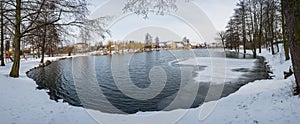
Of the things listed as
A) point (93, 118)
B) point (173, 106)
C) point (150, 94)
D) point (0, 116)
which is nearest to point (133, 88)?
point (150, 94)

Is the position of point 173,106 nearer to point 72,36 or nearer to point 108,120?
point 108,120

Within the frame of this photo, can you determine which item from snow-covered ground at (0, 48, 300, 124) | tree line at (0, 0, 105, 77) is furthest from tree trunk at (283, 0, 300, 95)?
tree line at (0, 0, 105, 77)

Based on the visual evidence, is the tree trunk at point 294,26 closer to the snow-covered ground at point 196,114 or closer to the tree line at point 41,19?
the snow-covered ground at point 196,114

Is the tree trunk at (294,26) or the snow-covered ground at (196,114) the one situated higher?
the tree trunk at (294,26)

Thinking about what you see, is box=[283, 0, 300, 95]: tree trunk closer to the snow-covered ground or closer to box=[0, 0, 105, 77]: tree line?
the snow-covered ground

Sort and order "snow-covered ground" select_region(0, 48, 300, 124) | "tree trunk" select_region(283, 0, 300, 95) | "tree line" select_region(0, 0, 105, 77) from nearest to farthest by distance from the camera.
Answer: "tree trunk" select_region(283, 0, 300, 95)
"snow-covered ground" select_region(0, 48, 300, 124)
"tree line" select_region(0, 0, 105, 77)

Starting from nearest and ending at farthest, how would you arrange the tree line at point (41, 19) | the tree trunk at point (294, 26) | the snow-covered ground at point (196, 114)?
the tree trunk at point (294, 26)
the snow-covered ground at point (196, 114)
the tree line at point (41, 19)

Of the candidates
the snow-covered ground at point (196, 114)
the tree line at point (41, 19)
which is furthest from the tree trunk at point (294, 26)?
the tree line at point (41, 19)

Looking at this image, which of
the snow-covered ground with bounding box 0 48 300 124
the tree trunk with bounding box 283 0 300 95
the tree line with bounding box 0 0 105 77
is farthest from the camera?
the tree line with bounding box 0 0 105 77

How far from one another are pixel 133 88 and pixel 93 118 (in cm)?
689

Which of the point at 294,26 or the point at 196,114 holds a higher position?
the point at 294,26

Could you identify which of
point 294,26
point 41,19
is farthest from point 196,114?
point 41,19

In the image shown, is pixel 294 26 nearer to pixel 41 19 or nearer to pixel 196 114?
pixel 196 114

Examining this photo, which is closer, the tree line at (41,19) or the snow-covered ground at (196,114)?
the snow-covered ground at (196,114)
